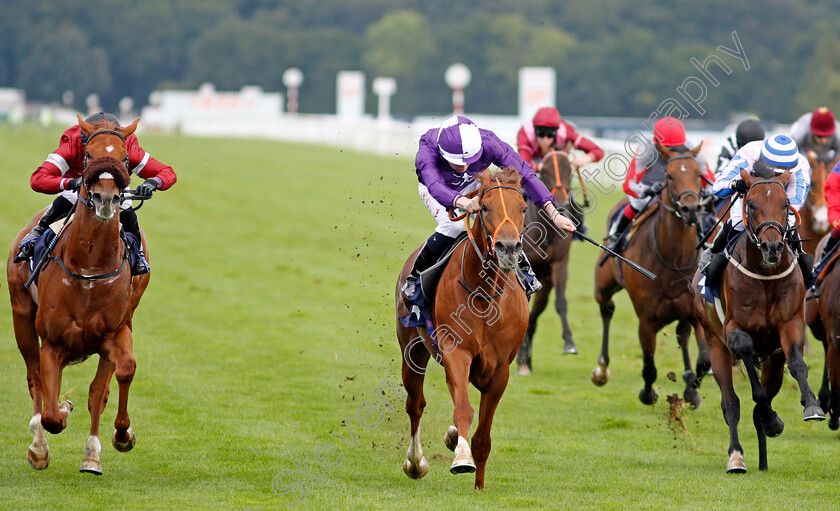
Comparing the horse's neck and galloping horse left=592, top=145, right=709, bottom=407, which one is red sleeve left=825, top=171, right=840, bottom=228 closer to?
galloping horse left=592, top=145, right=709, bottom=407

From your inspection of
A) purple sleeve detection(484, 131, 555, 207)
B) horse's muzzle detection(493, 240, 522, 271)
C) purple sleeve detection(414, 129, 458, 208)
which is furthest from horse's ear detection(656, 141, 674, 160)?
horse's muzzle detection(493, 240, 522, 271)

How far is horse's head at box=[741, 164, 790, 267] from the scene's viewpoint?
Answer: 6305 mm

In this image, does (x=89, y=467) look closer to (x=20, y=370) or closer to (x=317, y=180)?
(x=20, y=370)

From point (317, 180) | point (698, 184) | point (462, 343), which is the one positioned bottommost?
point (317, 180)

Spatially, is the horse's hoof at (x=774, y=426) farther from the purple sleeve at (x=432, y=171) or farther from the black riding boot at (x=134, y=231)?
the black riding boot at (x=134, y=231)

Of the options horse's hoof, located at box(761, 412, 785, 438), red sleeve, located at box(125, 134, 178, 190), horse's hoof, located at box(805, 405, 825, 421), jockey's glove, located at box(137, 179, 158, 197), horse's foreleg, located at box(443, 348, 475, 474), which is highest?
red sleeve, located at box(125, 134, 178, 190)

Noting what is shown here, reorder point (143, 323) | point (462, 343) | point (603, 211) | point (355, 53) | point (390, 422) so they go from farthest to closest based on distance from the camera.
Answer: point (355, 53) < point (603, 211) < point (143, 323) < point (390, 422) < point (462, 343)

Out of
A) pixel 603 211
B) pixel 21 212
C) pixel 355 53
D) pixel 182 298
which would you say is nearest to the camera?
pixel 182 298

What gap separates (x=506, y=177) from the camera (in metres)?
5.95

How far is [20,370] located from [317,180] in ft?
58.4

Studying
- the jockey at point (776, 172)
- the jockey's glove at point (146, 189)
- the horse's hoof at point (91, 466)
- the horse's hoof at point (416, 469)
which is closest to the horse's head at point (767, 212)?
the jockey at point (776, 172)

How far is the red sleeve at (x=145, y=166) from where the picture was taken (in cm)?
671

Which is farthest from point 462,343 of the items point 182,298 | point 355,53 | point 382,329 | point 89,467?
point 355,53

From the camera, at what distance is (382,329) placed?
12906 millimetres
